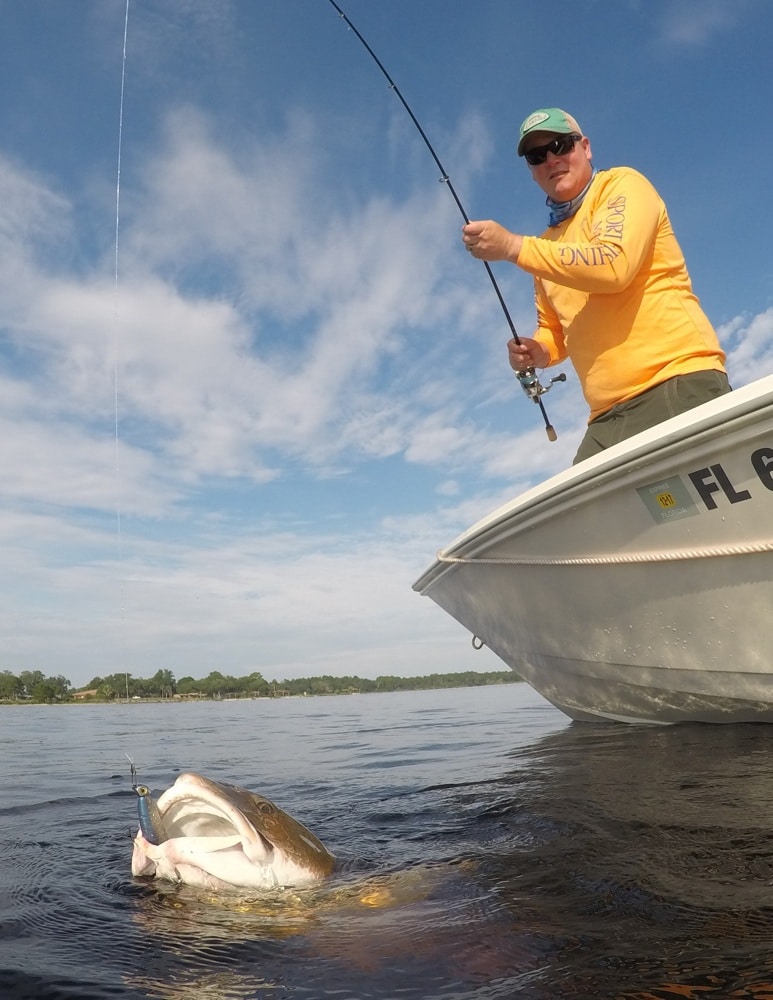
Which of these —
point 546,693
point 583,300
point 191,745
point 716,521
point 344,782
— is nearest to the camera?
point 716,521

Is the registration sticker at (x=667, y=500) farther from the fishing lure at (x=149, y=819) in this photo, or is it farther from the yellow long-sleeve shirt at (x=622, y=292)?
the fishing lure at (x=149, y=819)

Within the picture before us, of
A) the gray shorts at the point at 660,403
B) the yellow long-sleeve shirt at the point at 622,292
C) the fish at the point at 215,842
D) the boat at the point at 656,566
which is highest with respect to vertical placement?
the yellow long-sleeve shirt at the point at 622,292

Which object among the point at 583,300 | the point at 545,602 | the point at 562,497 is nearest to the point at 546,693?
the point at 545,602

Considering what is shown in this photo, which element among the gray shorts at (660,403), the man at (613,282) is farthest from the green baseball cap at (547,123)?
the gray shorts at (660,403)

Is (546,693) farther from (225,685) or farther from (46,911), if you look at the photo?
(225,685)

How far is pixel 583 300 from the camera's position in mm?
4199

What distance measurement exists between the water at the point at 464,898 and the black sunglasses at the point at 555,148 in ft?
10.9

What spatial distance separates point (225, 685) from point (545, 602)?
2704 inches

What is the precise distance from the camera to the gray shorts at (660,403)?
388cm

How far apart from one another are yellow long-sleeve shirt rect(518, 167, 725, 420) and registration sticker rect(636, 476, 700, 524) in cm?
75

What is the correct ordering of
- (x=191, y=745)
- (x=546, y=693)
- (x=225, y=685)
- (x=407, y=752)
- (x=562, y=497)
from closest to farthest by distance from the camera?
(x=562, y=497) → (x=546, y=693) → (x=407, y=752) → (x=191, y=745) → (x=225, y=685)

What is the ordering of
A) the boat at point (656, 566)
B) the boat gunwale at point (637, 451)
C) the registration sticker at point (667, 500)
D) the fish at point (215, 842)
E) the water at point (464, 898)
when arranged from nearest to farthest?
the water at point (464, 898) < the fish at point (215, 842) < the boat gunwale at point (637, 451) < the boat at point (656, 566) < the registration sticker at point (667, 500)

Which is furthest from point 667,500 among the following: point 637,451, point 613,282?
point 613,282

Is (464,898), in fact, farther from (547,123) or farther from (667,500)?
(547,123)
